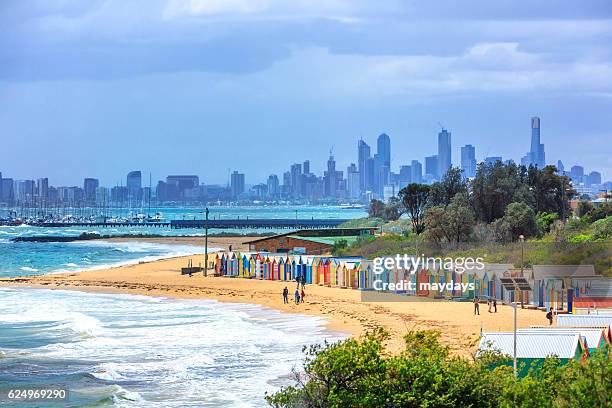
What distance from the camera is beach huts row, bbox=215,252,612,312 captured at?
1476 inches

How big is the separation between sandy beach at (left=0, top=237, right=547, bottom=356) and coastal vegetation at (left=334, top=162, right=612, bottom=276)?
5320 millimetres

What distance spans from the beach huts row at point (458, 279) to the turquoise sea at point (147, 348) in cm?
638

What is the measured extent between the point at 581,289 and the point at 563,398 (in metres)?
23.1

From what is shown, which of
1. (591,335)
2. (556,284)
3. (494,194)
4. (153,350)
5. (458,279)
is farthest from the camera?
(494,194)

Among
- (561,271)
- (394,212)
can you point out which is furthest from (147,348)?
(394,212)

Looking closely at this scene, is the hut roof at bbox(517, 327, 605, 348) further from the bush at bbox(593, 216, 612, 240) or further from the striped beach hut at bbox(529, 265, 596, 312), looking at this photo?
the bush at bbox(593, 216, 612, 240)

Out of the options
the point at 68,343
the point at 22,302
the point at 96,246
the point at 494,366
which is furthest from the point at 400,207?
the point at 494,366

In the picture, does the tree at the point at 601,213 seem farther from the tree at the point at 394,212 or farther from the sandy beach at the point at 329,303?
the tree at the point at 394,212

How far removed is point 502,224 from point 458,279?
20056 mm

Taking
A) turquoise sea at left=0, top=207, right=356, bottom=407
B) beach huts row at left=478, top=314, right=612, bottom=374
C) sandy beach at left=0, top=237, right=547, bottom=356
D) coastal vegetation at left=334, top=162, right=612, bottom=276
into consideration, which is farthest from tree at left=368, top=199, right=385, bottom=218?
beach huts row at left=478, top=314, right=612, bottom=374

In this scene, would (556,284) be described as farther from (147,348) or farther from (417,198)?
(417,198)

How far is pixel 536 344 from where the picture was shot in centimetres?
2075

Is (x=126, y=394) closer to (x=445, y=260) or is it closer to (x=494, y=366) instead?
(x=494, y=366)

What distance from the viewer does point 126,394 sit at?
81.2 feet
